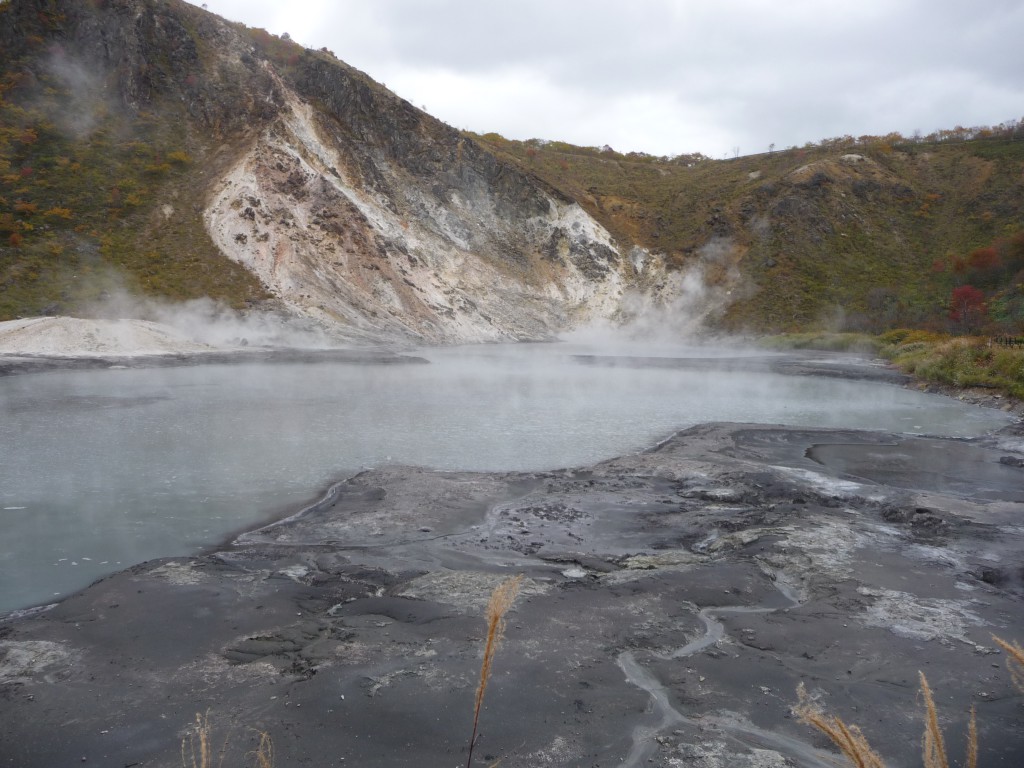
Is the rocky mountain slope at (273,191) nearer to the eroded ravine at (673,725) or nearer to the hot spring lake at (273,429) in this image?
the hot spring lake at (273,429)

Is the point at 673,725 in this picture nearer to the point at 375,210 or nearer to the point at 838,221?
the point at 375,210

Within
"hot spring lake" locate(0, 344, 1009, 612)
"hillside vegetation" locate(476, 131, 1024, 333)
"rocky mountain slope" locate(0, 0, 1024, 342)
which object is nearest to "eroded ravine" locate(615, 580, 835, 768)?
"hot spring lake" locate(0, 344, 1009, 612)

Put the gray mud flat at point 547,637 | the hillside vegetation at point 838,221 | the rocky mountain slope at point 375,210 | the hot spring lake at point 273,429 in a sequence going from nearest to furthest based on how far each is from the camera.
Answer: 1. the gray mud flat at point 547,637
2. the hot spring lake at point 273,429
3. the rocky mountain slope at point 375,210
4. the hillside vegetation at point 838,221

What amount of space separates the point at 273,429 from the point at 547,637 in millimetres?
10539

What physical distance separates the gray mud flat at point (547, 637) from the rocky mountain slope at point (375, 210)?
2876 centimetres

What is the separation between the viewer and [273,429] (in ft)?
48.1

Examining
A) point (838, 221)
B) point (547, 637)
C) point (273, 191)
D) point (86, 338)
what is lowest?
point (547, 637)

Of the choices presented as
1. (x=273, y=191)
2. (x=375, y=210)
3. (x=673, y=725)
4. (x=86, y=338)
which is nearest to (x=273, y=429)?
(x=673, y=725)

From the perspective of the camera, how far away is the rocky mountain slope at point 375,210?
36750mm

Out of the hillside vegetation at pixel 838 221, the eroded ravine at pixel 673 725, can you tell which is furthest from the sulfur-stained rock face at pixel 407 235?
the eroded ravine at pixel 673 725

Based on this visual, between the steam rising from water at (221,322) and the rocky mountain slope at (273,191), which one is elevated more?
the rocky mountain slope at (273,191)

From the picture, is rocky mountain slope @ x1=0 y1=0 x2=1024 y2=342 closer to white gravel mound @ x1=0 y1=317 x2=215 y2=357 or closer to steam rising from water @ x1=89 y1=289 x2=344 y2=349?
steam rising from water @ x1=89 y1=289 x2=344 y2=349

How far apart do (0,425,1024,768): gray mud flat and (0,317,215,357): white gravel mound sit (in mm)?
21144

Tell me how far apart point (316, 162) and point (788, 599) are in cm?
4441
